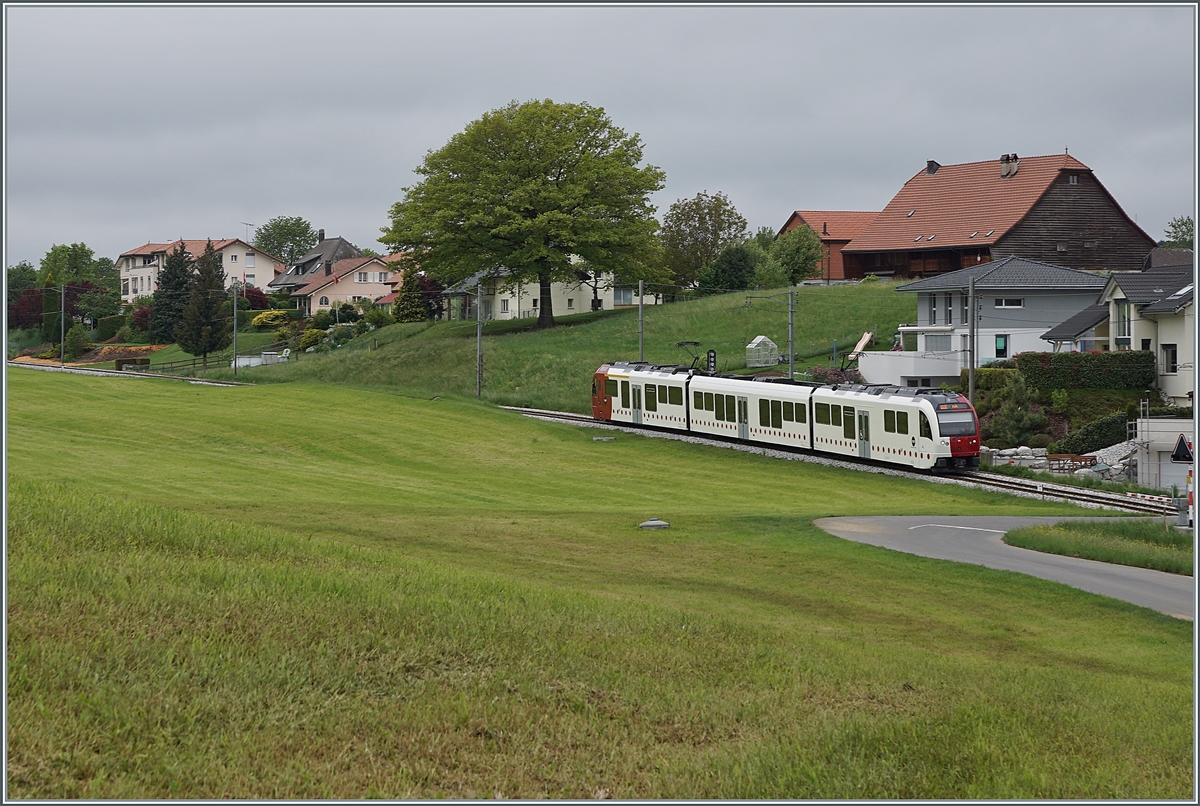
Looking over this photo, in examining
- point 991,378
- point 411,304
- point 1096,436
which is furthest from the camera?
point 411,304

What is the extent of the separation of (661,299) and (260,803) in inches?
3767

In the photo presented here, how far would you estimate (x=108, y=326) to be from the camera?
113m

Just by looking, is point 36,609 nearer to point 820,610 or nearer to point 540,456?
point 820,610

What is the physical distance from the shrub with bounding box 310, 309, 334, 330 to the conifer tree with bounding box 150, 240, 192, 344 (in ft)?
38.8

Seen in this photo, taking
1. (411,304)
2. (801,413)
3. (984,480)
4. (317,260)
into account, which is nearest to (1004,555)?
(984,480)

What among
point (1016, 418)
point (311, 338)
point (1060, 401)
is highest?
point (311, 338)

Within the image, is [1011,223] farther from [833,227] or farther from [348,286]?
[348,286]

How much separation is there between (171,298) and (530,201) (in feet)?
140

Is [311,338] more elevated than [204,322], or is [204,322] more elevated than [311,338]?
[204,322]

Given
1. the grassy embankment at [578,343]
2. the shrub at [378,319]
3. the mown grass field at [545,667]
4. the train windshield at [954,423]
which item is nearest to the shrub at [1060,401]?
the train windshield at [954,423]

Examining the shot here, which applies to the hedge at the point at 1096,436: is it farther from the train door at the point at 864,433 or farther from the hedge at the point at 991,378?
the train door at the point at 864,433

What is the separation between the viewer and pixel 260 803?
27.5 ft

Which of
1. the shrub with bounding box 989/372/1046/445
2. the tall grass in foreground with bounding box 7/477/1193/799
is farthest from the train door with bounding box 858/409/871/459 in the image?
the tall grass in foreground with bounding box 7/477/1193/799

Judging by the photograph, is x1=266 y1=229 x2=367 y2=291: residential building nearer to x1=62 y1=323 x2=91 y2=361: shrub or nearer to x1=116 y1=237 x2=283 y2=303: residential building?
x1=116 y1=237 x2=283 y2=303: residential building
